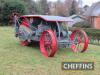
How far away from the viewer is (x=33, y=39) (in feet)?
35.9

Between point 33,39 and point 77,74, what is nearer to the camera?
point 77,74

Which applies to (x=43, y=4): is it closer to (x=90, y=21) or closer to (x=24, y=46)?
(x=90, y=21)

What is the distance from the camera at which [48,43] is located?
395 inches

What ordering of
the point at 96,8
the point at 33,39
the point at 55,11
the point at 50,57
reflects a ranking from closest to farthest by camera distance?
the point at 50,57 < the point at 33,39 < the point at 96,8 < the point at 55,11

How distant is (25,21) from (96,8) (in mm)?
28676

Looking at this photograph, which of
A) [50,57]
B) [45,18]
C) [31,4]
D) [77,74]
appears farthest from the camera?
[31,4]

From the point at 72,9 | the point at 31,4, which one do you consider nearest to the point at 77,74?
the point at 31,4

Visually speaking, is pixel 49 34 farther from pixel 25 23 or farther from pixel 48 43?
pixel 25 23

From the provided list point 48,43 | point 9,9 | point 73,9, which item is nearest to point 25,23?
point 48,43

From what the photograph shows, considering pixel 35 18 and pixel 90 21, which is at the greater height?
pixel 35 18

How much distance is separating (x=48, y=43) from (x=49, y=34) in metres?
0.59

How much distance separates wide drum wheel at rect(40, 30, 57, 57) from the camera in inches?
361

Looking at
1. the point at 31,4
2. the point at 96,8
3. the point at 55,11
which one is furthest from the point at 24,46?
the point at 55,11

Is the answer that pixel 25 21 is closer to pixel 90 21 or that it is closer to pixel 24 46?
pixel 24 46
